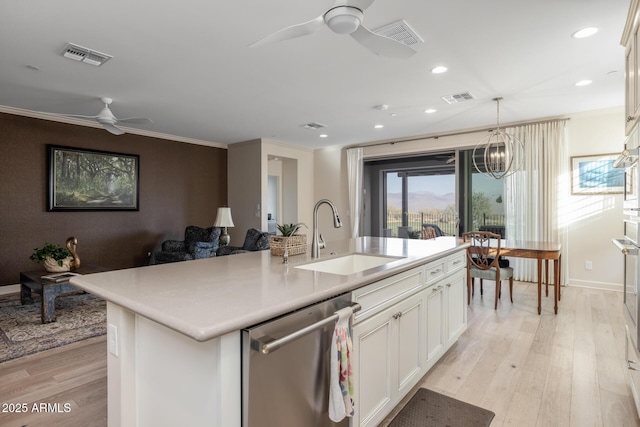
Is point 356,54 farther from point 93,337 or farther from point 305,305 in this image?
point 93,337

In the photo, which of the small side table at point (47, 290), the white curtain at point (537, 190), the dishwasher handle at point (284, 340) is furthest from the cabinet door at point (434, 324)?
the white curtain at point (537, 190)

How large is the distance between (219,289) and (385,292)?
862 mm

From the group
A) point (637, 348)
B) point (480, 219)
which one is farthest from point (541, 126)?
point (637, 348)

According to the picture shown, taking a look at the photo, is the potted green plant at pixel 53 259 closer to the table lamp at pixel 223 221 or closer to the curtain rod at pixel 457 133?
the table lamp at pixel 223 221

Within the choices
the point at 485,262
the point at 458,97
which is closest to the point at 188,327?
the point at 485,262

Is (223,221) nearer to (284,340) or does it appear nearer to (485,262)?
(485,262)

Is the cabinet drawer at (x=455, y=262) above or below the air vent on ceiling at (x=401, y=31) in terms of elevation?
below

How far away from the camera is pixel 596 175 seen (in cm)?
479

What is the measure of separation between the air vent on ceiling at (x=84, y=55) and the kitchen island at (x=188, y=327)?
230 cm

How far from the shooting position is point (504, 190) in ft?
18.0

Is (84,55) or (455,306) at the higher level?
(84,55)

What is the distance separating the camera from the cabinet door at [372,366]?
1563mm

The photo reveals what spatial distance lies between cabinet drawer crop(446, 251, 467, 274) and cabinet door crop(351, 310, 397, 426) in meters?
1.02

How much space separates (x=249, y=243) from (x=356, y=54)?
122 inches
